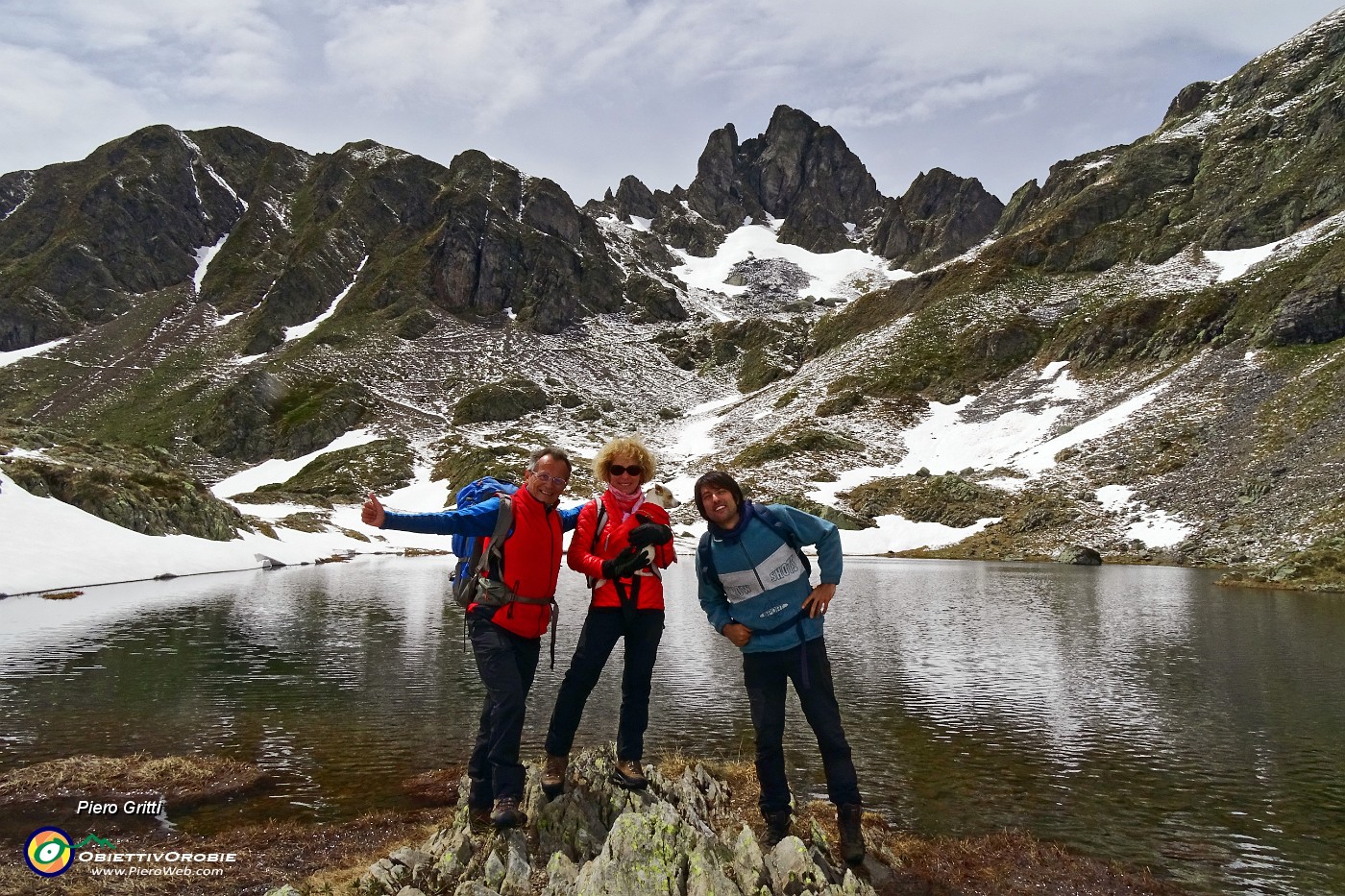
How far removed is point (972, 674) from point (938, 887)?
11.6m

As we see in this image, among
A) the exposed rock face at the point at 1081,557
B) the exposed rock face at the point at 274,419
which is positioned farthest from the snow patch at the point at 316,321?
the exposed rock face at the point at 1081,557

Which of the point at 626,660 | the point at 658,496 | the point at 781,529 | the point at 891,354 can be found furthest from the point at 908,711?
the point at 891,354

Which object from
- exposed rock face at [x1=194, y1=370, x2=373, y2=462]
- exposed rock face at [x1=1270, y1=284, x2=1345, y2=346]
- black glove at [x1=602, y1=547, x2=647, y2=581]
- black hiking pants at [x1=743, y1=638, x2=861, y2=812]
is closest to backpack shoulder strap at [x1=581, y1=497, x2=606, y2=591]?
black glove at [x1=602, y1=547, x2=647, y2=581]

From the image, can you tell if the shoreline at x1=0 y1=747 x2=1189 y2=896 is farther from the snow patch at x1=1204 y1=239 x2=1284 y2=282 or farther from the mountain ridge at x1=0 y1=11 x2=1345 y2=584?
the snow patch at x1=1204 y1=239 x2=1284 y2=282

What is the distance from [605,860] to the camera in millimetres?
5230

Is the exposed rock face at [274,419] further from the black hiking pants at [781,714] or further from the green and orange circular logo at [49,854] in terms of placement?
the black hiking pants at [781,714]

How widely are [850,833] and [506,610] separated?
4012 millimetres

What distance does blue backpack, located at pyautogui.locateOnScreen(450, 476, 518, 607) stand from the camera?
672cm

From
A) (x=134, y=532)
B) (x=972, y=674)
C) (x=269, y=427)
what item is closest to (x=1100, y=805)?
(x=972, y=674)

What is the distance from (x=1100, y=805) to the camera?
350 inches

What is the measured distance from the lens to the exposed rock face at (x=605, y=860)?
5176 millimetres

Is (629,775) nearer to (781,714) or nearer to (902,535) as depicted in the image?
(781,714)

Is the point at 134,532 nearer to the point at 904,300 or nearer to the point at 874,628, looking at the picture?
the point at 874,628

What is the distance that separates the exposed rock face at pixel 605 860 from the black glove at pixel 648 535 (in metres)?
2.30
